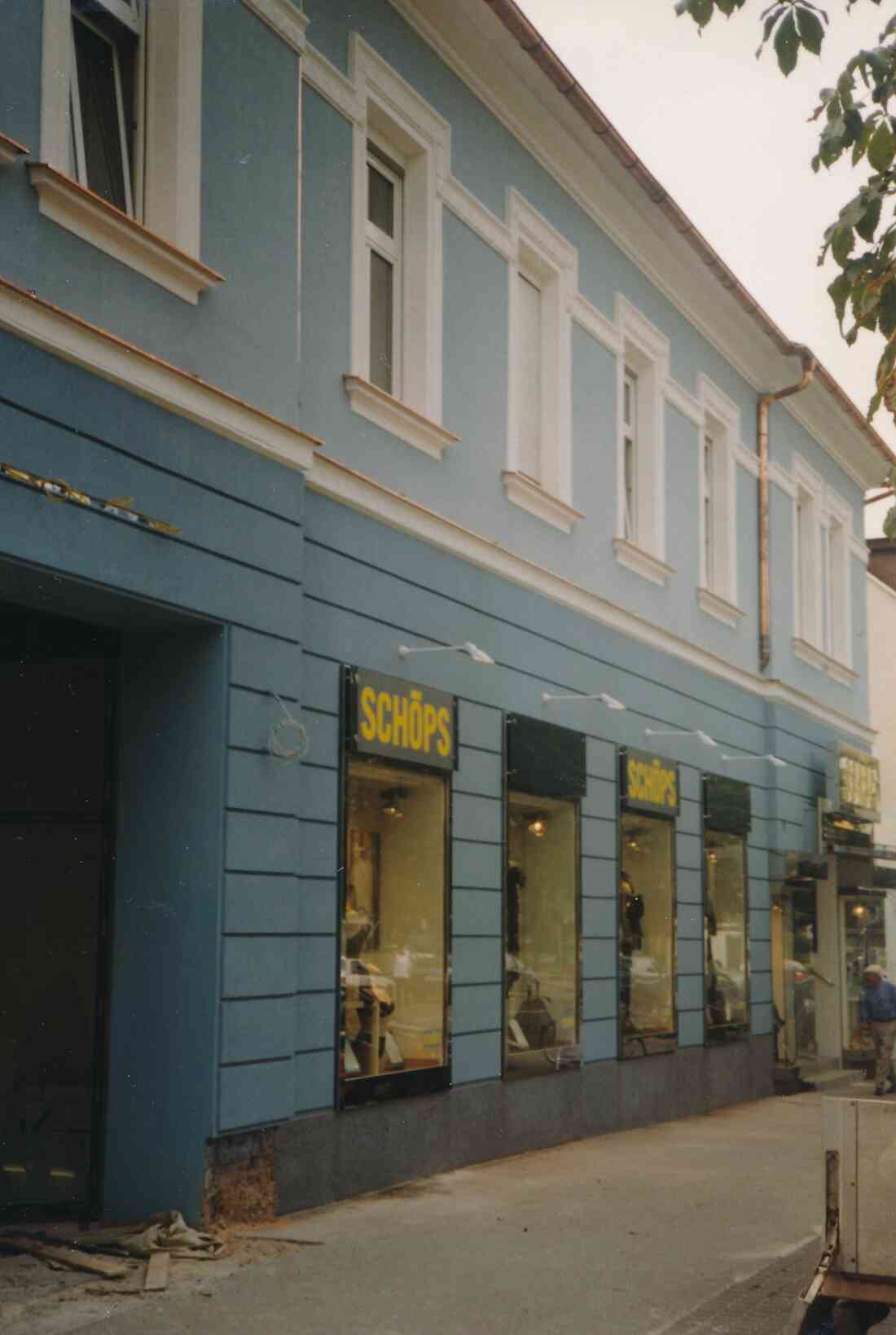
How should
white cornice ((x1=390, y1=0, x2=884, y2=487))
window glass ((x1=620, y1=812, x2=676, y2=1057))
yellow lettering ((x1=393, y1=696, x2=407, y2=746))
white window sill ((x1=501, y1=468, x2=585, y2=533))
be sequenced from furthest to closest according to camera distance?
window glass ((x1=620, y1=812, x2=676, y2=1057)), white window sill ((x1=501, y1=468, x2=585, y2=533)), white cornice ((x1=390, y1=0, x2=884, y2=487)), yellow lettering ((x1=393, y1=696, x2=407, y2=746))

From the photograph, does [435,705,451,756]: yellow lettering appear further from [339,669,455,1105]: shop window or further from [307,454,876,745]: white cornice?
[307,454,876,745]: white cornice

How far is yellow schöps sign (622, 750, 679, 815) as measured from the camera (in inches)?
590

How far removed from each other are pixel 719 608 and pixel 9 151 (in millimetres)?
11581

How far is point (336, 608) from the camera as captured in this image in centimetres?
1030

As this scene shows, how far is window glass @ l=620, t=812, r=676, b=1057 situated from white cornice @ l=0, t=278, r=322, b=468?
21.6ft

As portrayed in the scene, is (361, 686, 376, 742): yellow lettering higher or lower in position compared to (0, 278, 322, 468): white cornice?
lower

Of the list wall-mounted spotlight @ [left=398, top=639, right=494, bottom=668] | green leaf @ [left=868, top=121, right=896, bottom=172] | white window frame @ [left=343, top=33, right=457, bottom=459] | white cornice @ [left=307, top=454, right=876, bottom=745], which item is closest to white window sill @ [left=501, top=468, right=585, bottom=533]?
white cornice @ [left=307, top=454, right=876, bottom=745]

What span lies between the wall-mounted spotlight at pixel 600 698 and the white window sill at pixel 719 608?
8.93ft

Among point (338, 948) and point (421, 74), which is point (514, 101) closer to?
point (421, 74)

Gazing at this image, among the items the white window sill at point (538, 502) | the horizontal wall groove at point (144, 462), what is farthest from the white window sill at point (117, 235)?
the white window sill at point (538, 502)

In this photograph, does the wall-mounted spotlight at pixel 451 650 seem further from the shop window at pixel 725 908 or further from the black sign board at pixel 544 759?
the shop window at pixel 725 908

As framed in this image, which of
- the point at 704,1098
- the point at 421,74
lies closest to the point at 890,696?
the point at 704,1098

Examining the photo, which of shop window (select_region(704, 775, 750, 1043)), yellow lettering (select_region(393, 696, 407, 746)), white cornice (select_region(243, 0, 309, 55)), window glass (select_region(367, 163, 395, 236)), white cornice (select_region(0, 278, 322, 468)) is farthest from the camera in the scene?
shop window (select_region(704, 775, 750, 1043))

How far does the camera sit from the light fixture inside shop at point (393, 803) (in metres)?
10.9
